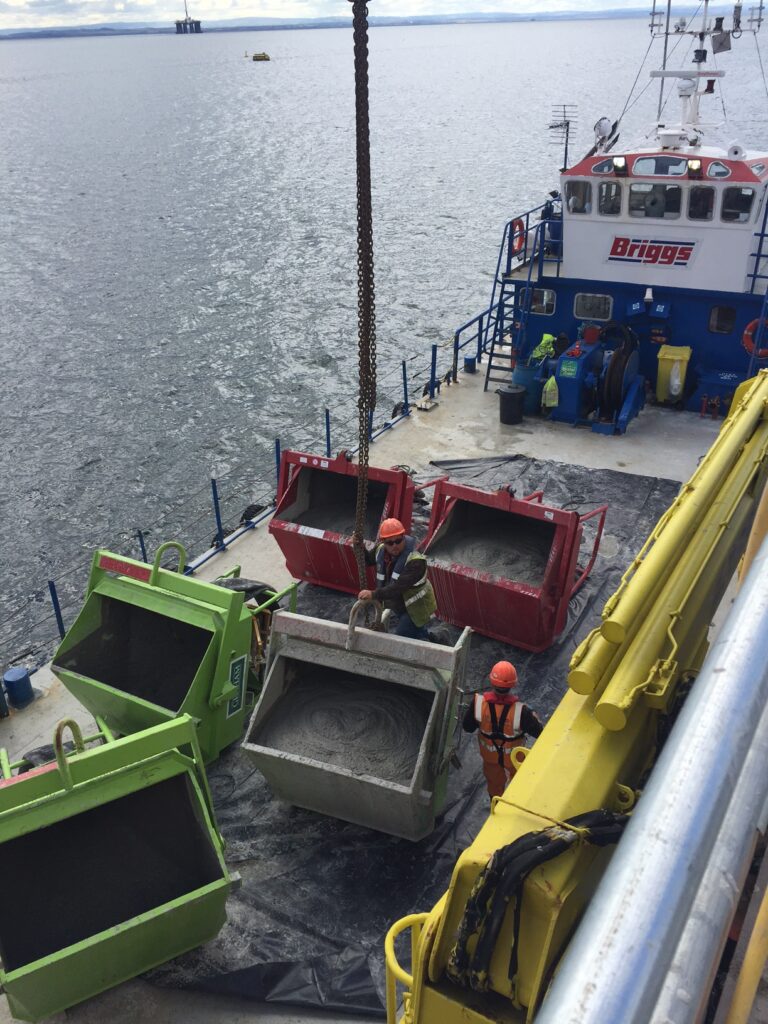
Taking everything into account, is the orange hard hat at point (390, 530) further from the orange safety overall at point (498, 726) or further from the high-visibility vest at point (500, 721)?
the high-visibility vest at point (500, 721)

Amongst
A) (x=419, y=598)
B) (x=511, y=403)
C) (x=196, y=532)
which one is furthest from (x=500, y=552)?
(x=196, y=532)

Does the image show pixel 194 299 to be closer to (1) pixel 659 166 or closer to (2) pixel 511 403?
(2) pixel 511 403

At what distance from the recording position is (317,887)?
6629 millimetres

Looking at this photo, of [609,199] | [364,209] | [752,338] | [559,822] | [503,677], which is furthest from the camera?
[609,199]

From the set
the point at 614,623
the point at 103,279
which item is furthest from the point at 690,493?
the point at 103,279

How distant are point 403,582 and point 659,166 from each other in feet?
34.9

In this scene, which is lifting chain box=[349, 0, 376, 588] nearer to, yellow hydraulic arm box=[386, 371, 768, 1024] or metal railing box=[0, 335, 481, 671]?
yellow hydraulic arm box=[386, 371, 768, 1024]

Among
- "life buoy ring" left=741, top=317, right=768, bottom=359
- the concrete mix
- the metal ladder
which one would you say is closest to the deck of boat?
the metal ladder

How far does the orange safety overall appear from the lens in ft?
21.5

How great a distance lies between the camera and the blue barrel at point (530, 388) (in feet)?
50.8

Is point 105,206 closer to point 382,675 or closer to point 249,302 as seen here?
point 249,302

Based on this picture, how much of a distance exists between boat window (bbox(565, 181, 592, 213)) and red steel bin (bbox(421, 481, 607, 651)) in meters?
7.60

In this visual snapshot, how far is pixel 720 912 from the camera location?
126 cm

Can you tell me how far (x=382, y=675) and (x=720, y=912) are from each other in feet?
18.8
